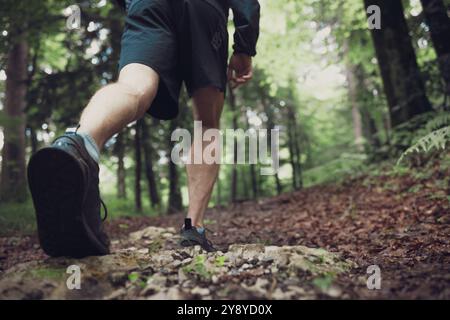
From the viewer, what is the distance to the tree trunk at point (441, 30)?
447 cm

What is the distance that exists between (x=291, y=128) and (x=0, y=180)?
11.1m

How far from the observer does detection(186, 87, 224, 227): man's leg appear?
2424mm

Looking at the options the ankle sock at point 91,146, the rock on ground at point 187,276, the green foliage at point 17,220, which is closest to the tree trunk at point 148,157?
the green foliage at point 17,220

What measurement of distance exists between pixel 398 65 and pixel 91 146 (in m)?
5.84

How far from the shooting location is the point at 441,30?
4.54 m

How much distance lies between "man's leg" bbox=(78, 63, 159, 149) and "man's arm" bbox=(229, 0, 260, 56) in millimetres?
657

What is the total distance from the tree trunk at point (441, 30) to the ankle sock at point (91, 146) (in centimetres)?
435

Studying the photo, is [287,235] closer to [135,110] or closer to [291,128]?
[135,110]

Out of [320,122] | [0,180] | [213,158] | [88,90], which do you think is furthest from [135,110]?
[320,122]

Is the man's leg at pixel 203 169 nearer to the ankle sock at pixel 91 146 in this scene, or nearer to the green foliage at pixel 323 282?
the ankle sock at pixel 91 146

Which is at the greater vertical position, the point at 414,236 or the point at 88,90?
the point at 88,90

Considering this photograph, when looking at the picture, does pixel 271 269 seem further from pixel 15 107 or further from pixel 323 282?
pixel 15 107

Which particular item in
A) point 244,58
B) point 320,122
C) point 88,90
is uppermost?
point 320,122

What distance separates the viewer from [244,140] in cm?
1714
